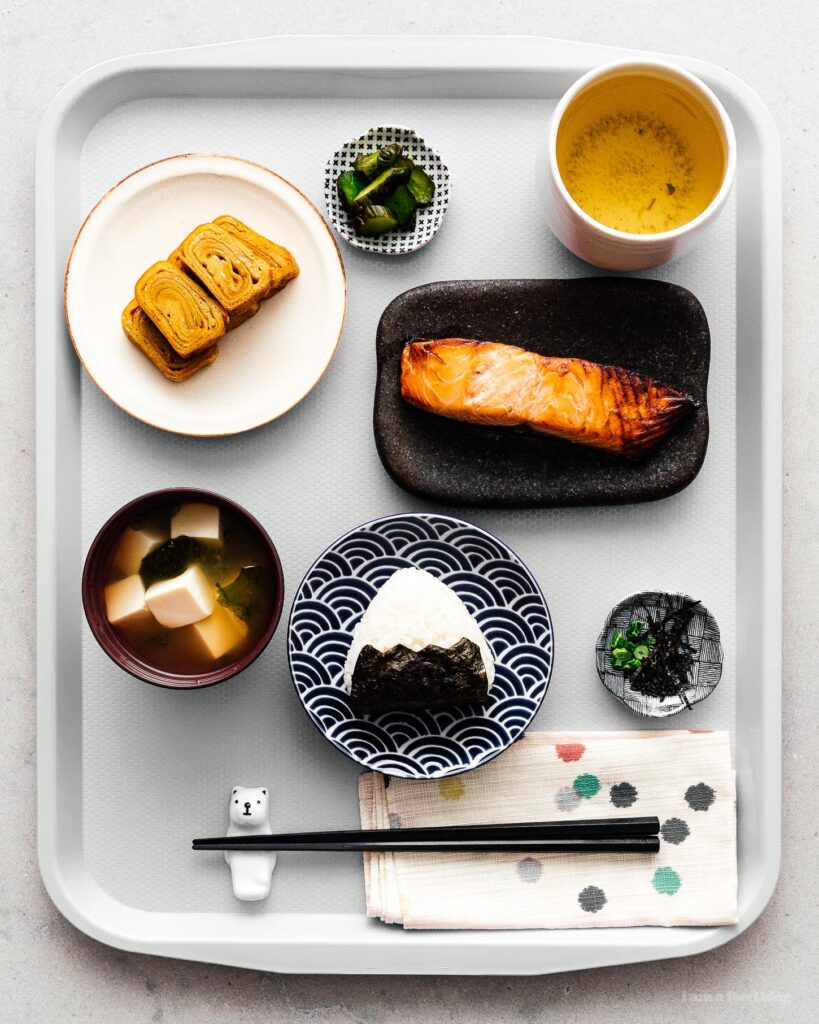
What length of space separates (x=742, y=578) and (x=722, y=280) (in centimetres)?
50

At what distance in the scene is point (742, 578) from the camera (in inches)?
62.5

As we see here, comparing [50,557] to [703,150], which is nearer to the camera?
[703,150]

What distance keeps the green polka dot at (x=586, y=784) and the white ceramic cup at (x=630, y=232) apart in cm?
84

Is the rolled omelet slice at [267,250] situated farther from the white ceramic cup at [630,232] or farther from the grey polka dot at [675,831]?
the grey polka dot at [675,831]

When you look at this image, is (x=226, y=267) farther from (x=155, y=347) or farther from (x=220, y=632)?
(x=220, y=632)

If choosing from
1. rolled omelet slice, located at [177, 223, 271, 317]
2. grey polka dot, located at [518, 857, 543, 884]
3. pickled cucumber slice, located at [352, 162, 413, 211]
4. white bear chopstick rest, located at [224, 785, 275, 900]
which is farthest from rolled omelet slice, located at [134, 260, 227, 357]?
grey polka dot, located at [518, 857, 543, 884]

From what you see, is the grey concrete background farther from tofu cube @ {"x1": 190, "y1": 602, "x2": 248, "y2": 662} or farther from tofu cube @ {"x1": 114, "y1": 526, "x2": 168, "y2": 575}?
tofu cube @ {"x1": 190, "y1": 602, "x2": 248, "y2": 662}

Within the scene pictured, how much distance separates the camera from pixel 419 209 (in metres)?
1.55

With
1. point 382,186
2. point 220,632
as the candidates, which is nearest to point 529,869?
point 220,632

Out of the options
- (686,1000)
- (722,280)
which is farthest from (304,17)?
(686,1000)

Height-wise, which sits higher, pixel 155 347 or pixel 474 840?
pixel 155 347

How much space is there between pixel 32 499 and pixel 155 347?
0.37 metres

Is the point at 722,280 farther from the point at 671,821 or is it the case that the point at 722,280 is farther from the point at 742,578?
the point at 671,821

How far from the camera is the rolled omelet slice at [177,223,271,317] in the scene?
145 centimetres
